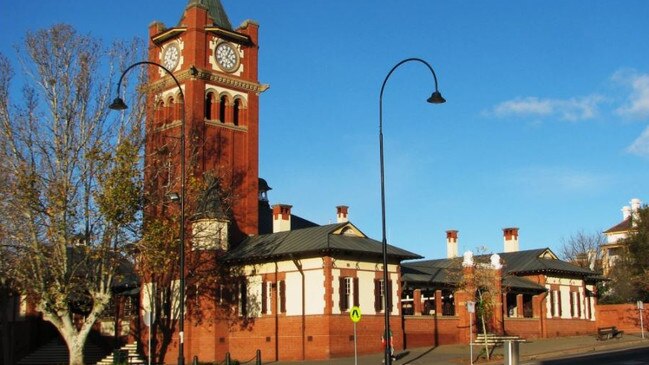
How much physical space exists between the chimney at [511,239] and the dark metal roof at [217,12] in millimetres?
27893

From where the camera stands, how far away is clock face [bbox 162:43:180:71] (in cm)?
5309

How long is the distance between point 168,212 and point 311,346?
10463 mm

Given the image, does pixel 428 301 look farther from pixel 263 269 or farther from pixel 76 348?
pixel 76 348

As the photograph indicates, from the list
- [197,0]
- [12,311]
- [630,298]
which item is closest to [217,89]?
[197,0]

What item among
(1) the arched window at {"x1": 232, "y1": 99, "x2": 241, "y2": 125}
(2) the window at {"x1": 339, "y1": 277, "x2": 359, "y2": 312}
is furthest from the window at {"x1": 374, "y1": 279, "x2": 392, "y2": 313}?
(1) the arched window at {"x1": 232, "y1": 99, "x2": 241, "y2": 125}

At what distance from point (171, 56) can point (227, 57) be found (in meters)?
3.71

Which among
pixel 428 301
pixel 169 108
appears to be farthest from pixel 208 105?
pixel 428 301

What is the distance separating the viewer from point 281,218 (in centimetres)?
5216

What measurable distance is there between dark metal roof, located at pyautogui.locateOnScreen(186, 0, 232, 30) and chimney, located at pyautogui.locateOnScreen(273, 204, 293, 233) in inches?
487

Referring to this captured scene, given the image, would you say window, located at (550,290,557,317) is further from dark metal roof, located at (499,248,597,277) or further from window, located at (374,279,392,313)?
window, located at (374,279,392,313)

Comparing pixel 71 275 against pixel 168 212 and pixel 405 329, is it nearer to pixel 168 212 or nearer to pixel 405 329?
pixel 168 212

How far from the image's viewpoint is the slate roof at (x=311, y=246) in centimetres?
4266

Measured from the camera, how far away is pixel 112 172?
3678 cm

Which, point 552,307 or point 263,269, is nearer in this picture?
point 263,269
